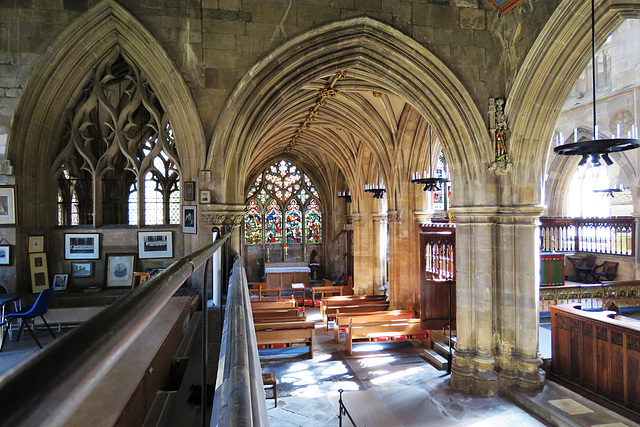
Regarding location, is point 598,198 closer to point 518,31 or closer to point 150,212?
point 518,31

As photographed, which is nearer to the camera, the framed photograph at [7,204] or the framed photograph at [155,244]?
the framed photograph at [7,204]

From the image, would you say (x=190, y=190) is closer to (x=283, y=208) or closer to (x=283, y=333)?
(x=283, y=333)

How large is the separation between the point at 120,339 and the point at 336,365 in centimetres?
834

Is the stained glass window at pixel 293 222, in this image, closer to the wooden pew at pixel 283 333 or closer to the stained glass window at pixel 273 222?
the stained glass window at pixel 273 222

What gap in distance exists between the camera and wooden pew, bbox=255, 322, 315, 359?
27.2 ft

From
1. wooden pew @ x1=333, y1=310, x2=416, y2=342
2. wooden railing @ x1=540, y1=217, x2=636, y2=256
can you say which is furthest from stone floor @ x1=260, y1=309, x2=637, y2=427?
A: wooden railing @ x1=540, y1=217, x2=636, y2=256

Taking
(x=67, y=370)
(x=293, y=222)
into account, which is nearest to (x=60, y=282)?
(x=67, y=370)

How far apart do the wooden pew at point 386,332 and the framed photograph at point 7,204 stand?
613 centimetres

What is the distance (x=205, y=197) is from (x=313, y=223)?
14.3 metres

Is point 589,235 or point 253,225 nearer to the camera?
point 589,235

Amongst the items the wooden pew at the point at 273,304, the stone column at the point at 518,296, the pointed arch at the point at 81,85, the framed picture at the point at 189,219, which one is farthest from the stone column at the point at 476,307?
the wooden pew at the point at 273,304

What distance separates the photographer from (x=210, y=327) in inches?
122

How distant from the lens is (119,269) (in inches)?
251

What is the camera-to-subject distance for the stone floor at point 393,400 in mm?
5648
